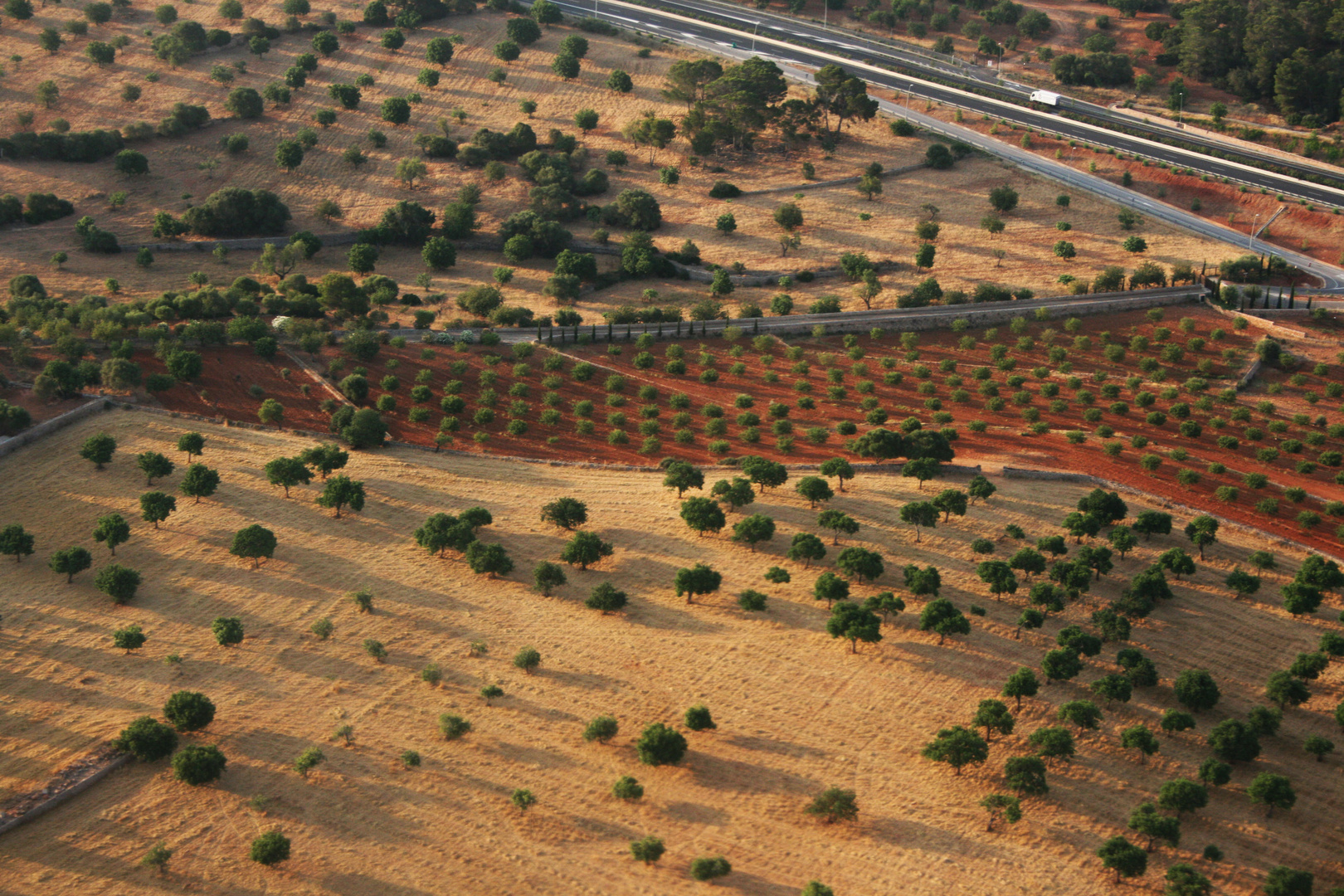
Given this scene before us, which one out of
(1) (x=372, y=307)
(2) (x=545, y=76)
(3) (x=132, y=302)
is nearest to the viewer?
(3) (x=132, y=302)

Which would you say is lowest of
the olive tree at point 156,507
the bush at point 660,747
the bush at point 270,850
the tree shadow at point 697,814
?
the bush at point 270,850

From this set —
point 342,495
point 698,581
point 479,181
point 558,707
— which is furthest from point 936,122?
point 558,707

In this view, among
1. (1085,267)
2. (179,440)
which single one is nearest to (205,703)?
(179,440)

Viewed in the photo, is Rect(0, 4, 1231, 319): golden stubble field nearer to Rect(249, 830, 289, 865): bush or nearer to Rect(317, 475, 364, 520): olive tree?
Rect(317, 475, 364, 520): olive tree

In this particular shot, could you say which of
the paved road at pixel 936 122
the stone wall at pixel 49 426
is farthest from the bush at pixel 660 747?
the paved road at pixel 936 122

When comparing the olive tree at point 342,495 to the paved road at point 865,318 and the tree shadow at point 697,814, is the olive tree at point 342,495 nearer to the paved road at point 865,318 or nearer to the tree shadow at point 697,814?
the tree shadow at point 697,814

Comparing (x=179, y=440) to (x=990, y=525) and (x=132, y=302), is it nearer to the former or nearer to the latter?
Answer: (x=132, y=302)

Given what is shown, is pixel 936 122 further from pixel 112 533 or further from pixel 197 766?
pixel 197 766
